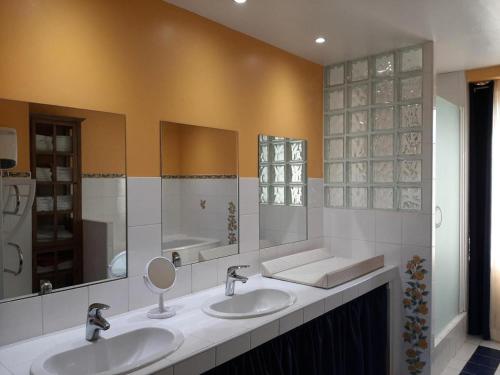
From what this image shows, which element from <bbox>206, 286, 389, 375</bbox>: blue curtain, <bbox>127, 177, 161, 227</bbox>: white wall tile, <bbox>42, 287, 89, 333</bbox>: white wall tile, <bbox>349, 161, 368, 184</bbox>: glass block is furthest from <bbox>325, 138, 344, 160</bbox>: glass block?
<bbox>42, 287, 89, 333</bbox>: white wall tile

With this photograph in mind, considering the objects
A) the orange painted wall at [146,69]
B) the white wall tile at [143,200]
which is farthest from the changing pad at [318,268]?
the white wall tile at [143,200]

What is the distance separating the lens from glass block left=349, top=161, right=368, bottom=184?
2770 mm

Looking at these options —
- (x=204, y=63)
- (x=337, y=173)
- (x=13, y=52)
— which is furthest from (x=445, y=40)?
(x=13, y=52)

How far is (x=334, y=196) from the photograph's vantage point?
2941mm

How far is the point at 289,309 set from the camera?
178 centimetres

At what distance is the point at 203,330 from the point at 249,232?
0.91 m

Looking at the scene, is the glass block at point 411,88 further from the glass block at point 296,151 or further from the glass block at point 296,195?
the glass block at point 296,195

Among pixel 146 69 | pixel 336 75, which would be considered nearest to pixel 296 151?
pixel 336 75

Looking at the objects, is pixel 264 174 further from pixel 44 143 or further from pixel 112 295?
pixel 44 143

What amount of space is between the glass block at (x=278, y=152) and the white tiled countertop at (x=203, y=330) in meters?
0.86

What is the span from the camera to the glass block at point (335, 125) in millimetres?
2885

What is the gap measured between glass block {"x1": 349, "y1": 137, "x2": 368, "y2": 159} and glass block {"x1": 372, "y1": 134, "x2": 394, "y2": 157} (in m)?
0.06

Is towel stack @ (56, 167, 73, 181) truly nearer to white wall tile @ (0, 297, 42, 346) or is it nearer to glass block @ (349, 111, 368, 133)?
white wall tile @ (0, 297, 42, 346)

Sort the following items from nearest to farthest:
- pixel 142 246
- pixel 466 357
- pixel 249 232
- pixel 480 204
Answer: pixel 142 246, pixel 249 232, pixel 466 357, pixel 480 204
